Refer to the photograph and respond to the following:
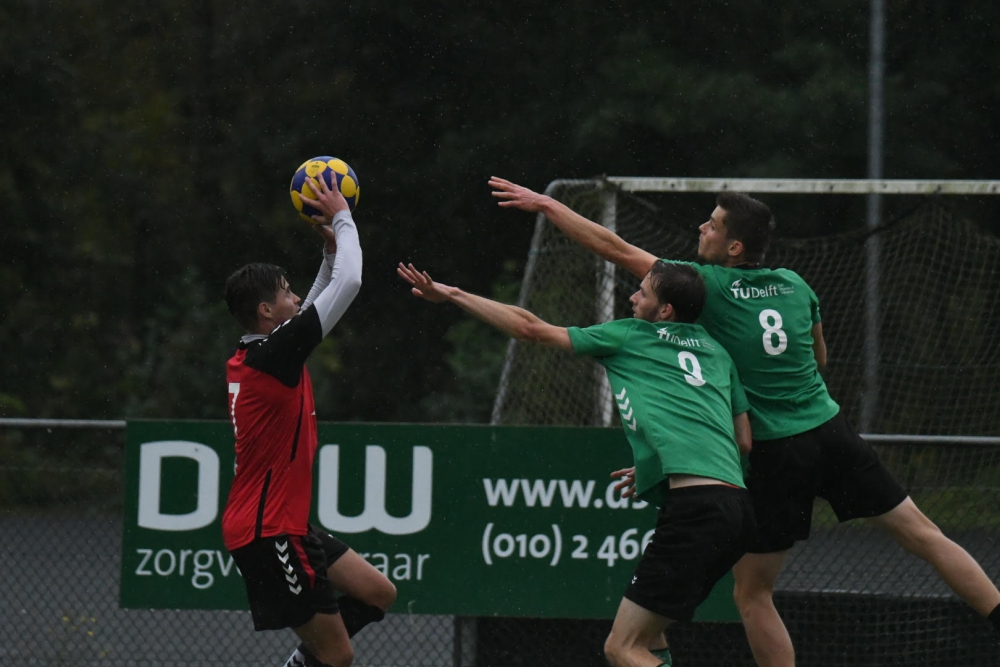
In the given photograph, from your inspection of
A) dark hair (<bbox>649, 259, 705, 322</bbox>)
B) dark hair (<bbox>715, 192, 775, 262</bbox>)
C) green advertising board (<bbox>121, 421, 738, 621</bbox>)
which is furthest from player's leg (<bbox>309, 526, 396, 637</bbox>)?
dark hair (<bbox>715, 192, 775, 262</bbox>)

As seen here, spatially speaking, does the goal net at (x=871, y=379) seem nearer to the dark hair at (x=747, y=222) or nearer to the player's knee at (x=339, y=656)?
the dark hair at (x=747, y=222)

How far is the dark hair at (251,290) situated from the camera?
5.46 metres

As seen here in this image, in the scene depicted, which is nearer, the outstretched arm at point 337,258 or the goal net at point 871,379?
the outstretched arm at point 337,258

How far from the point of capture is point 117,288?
2198cm

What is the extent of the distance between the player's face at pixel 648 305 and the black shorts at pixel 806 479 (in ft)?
2.58

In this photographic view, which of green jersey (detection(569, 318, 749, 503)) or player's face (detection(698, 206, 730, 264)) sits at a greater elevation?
player's face (detection(698, 206, 730, 264))

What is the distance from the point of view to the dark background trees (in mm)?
18359

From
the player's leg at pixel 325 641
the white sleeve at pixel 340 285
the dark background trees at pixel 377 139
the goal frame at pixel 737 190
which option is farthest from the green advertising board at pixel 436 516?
the dark background trees at pixel 377 139

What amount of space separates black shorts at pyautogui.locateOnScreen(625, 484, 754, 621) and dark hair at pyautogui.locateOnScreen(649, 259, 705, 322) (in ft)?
2.37

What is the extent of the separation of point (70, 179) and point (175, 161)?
2070 mm

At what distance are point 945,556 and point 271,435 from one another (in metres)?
2.90

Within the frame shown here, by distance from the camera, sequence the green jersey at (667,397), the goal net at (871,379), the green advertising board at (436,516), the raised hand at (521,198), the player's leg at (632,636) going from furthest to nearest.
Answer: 1. the goal net at (871,379)
2. the green advertising board at (436,516)
3. the raised hand at (521,198)
4. the green jersey at (667,397)
5. the player's leg at (632,636)

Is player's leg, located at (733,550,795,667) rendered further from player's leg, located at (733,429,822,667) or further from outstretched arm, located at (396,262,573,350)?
outstretched arm, located at (396,262,573,350)

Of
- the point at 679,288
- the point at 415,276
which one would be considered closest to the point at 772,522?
the point at 679,288
